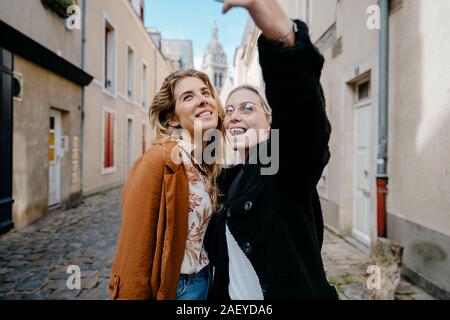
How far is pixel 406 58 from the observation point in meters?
3.91

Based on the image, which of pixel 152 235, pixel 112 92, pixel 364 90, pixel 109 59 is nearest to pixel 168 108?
pixel 152 235

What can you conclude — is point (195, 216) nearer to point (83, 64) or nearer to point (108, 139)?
point (83, 64)

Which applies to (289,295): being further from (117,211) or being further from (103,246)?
(117,211)

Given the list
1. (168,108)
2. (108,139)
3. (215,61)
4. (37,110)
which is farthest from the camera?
(215,61)

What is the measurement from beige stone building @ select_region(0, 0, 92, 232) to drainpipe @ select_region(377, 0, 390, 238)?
5.79m

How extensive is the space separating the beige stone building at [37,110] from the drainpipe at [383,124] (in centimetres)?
579

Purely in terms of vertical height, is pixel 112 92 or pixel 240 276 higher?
pixel 112 92

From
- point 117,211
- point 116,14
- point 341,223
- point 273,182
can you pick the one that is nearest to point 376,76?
point 341,223

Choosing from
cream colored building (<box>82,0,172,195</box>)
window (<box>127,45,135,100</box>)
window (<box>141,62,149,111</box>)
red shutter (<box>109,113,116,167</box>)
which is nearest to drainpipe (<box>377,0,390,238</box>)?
cream colored building (<box>82,0,172,195</box>)

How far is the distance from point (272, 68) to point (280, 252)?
65 cm

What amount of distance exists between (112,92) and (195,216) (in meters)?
11.7

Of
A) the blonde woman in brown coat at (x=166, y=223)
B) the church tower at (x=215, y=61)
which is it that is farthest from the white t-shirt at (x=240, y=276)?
the church tower at (x=215, y=61)

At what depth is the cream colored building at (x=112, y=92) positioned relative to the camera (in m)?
9.80

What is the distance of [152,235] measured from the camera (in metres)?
1.32
